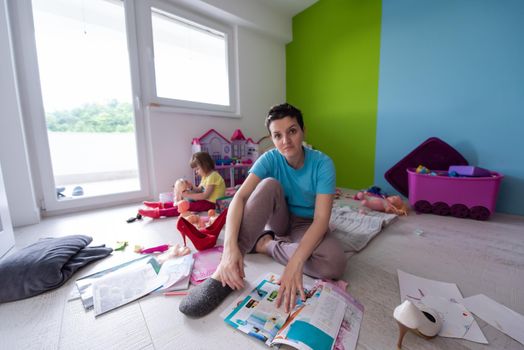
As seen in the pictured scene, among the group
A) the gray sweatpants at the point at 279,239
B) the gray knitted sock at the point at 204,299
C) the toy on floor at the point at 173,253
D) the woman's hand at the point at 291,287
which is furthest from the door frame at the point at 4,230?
the woman's hand at the point at 291,287

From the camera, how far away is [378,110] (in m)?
2.04

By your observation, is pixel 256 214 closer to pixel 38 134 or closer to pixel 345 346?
pixel 345 346

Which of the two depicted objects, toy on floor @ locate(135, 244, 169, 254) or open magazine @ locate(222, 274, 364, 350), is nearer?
open magazine @ locate(222, 274, 364, 350)

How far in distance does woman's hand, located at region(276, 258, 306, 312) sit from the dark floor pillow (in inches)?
33.0

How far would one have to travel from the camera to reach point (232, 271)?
0.71 metres

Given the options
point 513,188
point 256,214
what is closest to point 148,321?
point 256,214

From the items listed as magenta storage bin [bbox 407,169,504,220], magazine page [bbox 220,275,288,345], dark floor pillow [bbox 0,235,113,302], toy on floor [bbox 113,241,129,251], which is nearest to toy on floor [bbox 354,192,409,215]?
magenta storage bin [bbox 407,169,504,220]

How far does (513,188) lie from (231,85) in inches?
98.8

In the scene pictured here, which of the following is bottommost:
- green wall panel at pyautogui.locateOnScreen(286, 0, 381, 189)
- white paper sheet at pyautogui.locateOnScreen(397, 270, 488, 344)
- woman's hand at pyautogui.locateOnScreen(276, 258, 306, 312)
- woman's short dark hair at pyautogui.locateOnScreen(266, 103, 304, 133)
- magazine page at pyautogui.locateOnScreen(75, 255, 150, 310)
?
white paper sheet at pyautogui.locateOnScreen(397, 270, 488, 344)

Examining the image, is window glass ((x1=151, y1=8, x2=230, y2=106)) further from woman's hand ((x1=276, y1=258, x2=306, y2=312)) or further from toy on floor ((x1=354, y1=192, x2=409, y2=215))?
woman's hand ((x1=276, y1=258, x2=306, y2=312))

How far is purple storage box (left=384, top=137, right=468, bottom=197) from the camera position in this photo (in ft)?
5.42

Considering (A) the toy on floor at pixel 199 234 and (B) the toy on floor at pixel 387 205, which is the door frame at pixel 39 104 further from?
(B) the toy on floor at pixel 387 205

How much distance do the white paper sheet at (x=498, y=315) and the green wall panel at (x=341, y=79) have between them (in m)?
1.56

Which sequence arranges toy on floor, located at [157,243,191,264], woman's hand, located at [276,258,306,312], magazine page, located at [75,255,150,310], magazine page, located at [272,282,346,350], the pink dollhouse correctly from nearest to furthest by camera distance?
magazine page, located at [272,282,346,350]
woman's hand, located at [276,258,306,312]
magazine page, located at [75,255,150,310]
toy on floor, located at [157,243,191,264]
the pink dollhouse
